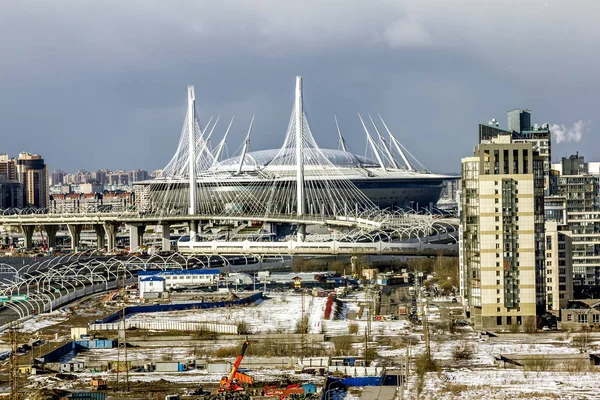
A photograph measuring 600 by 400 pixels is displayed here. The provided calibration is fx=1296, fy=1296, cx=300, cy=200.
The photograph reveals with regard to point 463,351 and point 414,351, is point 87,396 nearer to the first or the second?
point 414,351

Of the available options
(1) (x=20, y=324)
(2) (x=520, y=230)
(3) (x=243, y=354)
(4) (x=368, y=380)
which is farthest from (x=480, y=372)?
(1) (x=20, y=324)

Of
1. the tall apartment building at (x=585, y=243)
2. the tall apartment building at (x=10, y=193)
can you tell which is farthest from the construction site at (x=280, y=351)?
the tall apartment building at (x=10, y=193)

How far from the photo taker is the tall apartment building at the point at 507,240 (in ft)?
93.1

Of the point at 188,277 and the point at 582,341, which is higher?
the point at 188,277

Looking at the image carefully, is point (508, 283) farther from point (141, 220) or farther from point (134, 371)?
point (141, 220)

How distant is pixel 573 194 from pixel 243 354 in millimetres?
13693

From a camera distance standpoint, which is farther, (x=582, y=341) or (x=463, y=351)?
(x=582, y=341)

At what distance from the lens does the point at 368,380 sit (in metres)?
21.7

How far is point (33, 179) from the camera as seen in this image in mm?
130750

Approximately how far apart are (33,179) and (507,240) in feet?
351

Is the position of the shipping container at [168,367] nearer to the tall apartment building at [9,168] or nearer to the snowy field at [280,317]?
the snowy field at [280,317]

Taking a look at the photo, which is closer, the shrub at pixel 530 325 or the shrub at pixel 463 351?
the shrub at pixel 463 351

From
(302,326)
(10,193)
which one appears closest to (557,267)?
(302,326)

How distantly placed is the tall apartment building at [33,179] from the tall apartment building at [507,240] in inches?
4030
